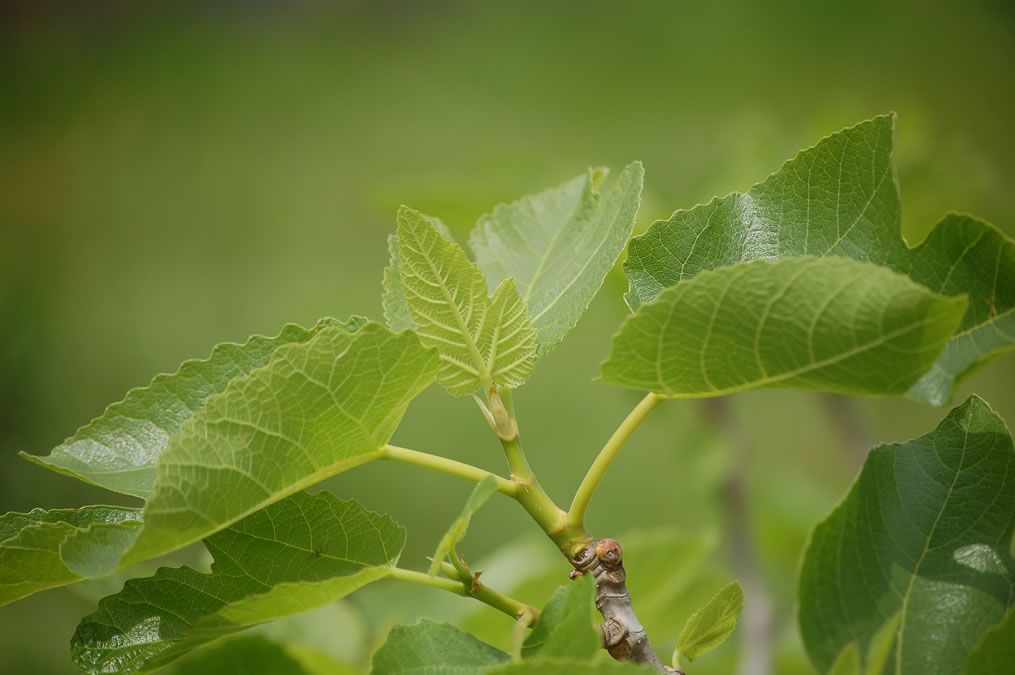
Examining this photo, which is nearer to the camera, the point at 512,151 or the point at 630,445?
the point at 512,151

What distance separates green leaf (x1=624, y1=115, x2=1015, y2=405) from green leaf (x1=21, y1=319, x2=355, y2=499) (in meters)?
0.16

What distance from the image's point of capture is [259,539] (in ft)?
1.17

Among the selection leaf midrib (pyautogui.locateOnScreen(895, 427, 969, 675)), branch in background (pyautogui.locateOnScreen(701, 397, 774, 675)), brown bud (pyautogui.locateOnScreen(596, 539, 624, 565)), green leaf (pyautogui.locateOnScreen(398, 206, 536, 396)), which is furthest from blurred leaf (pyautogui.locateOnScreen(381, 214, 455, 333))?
branch in background (pyautogui.locateOnScreen(701, 397, 774, 675))

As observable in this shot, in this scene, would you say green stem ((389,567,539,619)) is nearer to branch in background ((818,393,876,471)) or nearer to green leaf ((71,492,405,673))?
green leaf ((71,492,405,673))

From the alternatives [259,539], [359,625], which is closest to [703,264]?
[259,539]

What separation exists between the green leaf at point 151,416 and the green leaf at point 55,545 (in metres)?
0.02

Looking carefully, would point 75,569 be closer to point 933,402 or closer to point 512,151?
point 933,402

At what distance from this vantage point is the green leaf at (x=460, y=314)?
36 centimetres

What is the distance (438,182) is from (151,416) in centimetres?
58

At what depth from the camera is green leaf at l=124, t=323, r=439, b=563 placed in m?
0.30

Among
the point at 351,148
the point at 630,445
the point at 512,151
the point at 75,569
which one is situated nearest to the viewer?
the point at 75,569

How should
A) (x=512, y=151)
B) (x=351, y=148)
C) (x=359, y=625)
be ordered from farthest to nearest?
1. (x=351, y=148)
2. (x=512, y=151)
3. (x=359, y=625)

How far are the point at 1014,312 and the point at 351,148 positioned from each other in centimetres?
341

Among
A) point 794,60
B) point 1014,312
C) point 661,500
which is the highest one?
point 794,60
